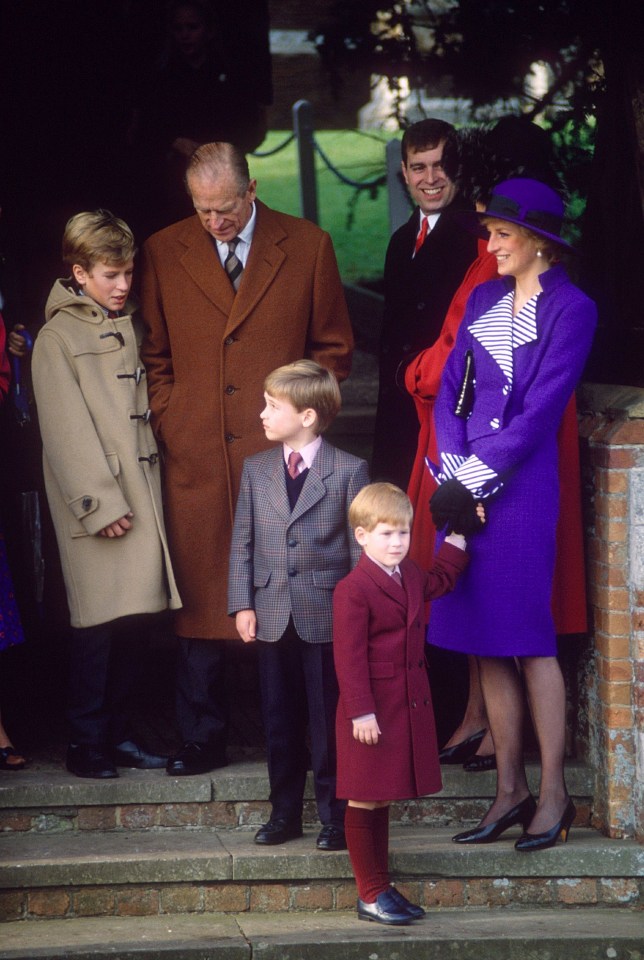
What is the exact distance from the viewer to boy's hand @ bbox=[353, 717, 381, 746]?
183 inches

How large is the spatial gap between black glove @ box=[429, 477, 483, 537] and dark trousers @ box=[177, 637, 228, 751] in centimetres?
103

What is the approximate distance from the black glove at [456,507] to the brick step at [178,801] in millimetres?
970

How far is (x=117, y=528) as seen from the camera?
17.5 ft

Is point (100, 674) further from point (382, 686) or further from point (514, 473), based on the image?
point (514, 473)

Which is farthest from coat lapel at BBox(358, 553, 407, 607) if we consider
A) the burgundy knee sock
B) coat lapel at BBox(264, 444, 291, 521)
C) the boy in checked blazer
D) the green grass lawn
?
the green grass lawn

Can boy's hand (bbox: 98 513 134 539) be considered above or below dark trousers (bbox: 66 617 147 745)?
above

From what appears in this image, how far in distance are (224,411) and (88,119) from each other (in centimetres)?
252

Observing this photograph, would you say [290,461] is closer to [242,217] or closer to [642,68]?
[242,217]

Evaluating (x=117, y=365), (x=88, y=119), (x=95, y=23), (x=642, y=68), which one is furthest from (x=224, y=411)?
(x=95, y=23)

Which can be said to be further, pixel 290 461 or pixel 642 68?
pixel 642 68

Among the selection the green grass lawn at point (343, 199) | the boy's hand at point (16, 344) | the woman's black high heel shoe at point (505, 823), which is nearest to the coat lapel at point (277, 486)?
the boy's hand at point (16, 344)

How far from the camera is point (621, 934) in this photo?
16.2 feet

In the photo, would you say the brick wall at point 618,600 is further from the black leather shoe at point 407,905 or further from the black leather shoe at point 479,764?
the black leather shoe at point 407,905

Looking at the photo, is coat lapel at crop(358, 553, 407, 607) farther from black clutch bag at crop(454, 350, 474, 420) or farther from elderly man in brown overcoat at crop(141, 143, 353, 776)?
elderly man in brown overcoat at crop(141, 143, 353, 776)
